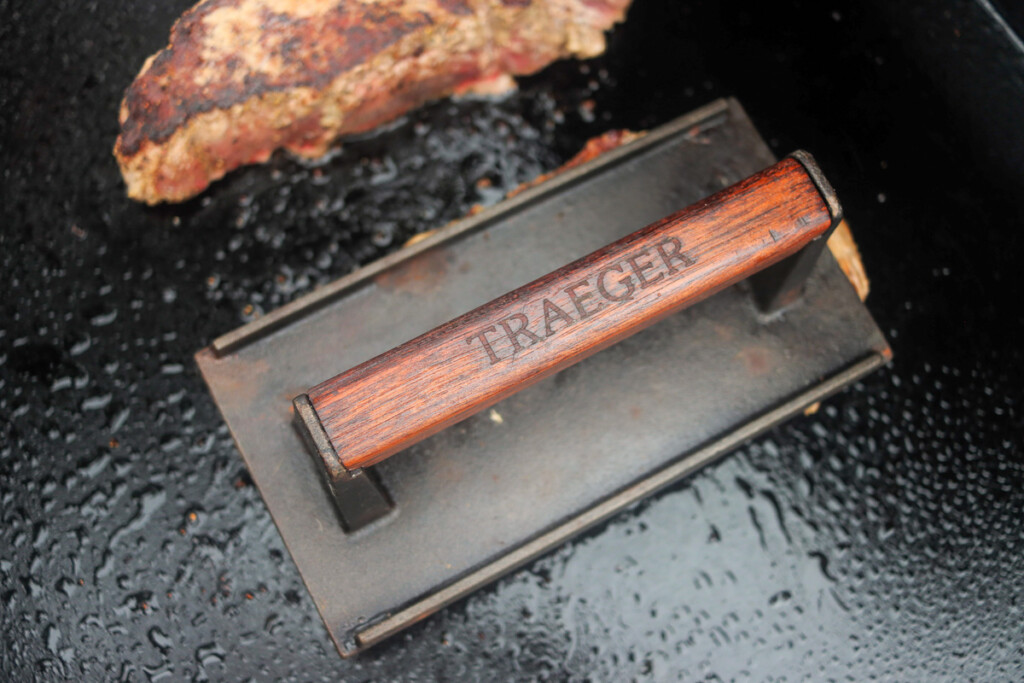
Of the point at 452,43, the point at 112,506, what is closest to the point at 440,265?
the point at 452,43

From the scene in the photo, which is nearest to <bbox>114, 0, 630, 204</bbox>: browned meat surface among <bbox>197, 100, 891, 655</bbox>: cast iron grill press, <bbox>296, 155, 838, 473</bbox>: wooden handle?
<bbox>197, 100, 891, 655</bbox>: cast iron grill press

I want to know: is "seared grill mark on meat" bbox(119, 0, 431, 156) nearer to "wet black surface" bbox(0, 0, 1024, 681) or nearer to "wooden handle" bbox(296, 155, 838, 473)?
"wet black surface" bbox(0, 0, 1024, 681)

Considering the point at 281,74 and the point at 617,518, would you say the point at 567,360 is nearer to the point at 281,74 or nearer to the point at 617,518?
the point at 617,518

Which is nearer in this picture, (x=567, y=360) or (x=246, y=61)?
(x=567, y=360)

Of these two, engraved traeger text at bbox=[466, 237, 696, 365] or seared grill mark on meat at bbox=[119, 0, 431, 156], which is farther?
seared grill mark on meat at bbox=[119, 0, 431, 156]

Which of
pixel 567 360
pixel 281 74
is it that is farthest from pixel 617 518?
pixel 281 74

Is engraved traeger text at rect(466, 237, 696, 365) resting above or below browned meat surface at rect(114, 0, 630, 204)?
below
